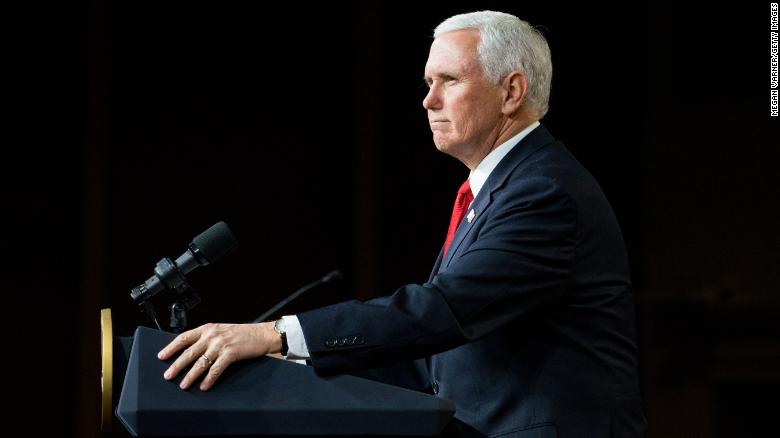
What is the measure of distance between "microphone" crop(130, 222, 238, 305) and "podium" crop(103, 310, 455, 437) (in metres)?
0.19

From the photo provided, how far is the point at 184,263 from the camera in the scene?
4.60 ft

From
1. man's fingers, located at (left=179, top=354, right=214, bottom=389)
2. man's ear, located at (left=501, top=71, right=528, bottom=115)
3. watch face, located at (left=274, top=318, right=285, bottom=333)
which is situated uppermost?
man's ear, located at (left=501, top=71, right=528, bottom=115)

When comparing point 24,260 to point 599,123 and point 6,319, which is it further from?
point 599,123

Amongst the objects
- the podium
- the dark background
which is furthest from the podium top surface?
the dark background

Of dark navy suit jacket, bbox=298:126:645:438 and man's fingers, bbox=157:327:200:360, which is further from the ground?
man's fingers, bbox=157:327:200:360

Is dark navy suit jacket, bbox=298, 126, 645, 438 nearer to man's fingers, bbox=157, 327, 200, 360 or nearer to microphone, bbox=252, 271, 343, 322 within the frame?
man's fingers, bbox=157, 327, 200, 360

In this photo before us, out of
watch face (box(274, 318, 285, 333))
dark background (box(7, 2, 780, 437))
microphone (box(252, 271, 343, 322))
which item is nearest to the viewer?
watch face (box(274, 318, 285, 333))

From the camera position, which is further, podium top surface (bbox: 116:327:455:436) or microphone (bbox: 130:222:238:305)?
microphone (bbox: 130:222:238:305)

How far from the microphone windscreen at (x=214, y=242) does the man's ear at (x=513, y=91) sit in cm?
60

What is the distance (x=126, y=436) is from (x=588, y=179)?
2554mm

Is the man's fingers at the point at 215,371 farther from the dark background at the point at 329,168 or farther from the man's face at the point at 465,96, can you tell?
the dark background at the point at 329,168

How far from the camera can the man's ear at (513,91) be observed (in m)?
1.72

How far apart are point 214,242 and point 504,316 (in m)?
0.47

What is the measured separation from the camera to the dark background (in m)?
3.53
